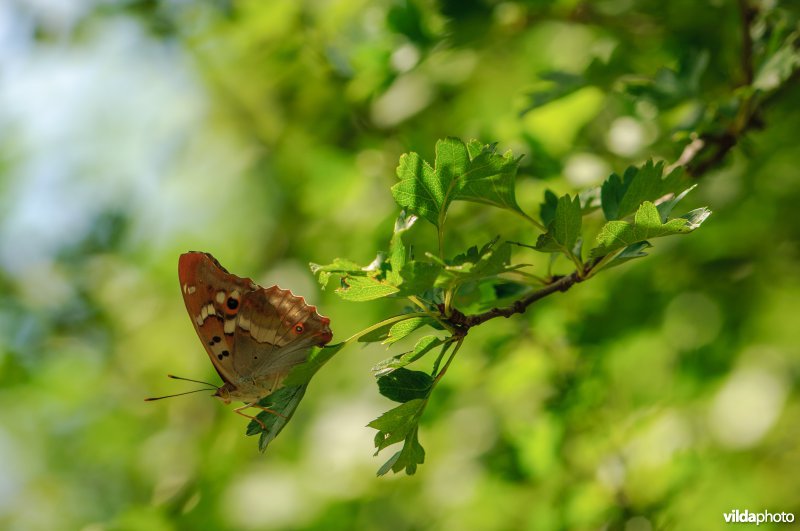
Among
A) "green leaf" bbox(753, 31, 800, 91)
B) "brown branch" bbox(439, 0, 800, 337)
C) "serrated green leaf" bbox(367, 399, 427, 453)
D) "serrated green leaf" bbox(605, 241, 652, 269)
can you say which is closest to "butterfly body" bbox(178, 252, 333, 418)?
"serrated green leaf" bbox(367, 399, 427, 453)

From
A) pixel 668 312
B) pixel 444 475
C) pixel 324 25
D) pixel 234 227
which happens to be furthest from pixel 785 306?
pixel 234 227

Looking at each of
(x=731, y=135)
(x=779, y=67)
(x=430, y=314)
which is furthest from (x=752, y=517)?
(x=430, y=314)

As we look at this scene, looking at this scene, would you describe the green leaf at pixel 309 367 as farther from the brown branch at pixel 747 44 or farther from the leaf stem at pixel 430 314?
the brown branch at pixel 747 44

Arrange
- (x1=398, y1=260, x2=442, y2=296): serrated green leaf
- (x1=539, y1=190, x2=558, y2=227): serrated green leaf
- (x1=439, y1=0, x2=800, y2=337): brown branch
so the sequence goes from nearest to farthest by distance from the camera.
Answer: (x1=398, y1=260, x2=442, y2=296): serrated green leaf
(x1=539, y1=190, x2=558, y2=227): serrated green leaf
(x1=439, y1=0, x2=800, y2=337): brown branch

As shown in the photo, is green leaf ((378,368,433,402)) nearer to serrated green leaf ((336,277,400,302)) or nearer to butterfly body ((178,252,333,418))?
serrated green leaf ((336,277,400,302))

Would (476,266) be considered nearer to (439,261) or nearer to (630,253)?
(439,261)

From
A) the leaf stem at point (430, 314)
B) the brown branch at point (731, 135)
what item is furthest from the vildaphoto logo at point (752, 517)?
the leaf stem at point (430, 314)
